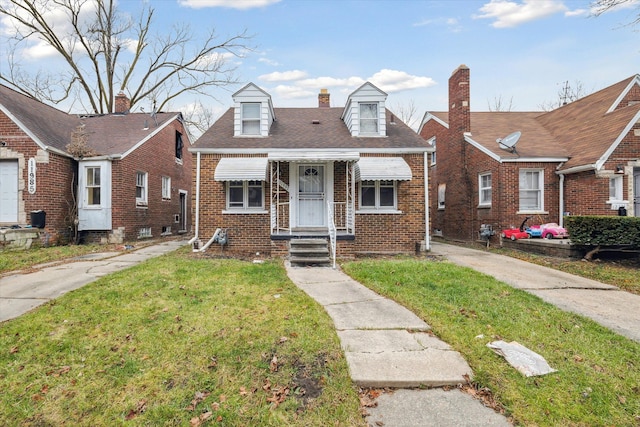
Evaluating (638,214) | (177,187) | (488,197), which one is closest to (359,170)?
(488,197)

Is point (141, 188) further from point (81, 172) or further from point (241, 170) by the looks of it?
point (241, 170)

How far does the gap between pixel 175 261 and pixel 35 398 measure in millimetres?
5666

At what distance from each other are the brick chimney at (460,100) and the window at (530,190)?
3157 mm

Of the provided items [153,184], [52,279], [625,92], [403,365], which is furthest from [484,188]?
[153,184]

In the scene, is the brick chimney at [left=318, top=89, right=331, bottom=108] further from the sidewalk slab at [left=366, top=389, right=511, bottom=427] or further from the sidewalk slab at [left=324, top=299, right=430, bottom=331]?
the sidewalk slab at [left=366, top=389, right=511, bottom=427]

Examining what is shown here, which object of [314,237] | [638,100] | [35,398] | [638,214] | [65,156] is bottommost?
[35,398]

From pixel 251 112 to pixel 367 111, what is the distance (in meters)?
4.11

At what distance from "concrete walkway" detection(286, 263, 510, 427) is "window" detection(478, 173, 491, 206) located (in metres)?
9.72

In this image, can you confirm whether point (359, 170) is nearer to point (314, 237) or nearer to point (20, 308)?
point (314, 237)

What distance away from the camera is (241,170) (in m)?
9.97

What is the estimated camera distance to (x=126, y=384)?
10.1ft

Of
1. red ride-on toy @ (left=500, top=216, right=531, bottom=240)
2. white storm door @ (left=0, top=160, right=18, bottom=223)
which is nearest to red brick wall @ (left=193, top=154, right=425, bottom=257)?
red ride-on toy @ (left=500, top=216, right=531, bottom=240)

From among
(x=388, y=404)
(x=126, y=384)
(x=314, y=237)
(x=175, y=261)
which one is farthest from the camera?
(x=314, y=237)

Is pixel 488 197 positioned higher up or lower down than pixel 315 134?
lower down
